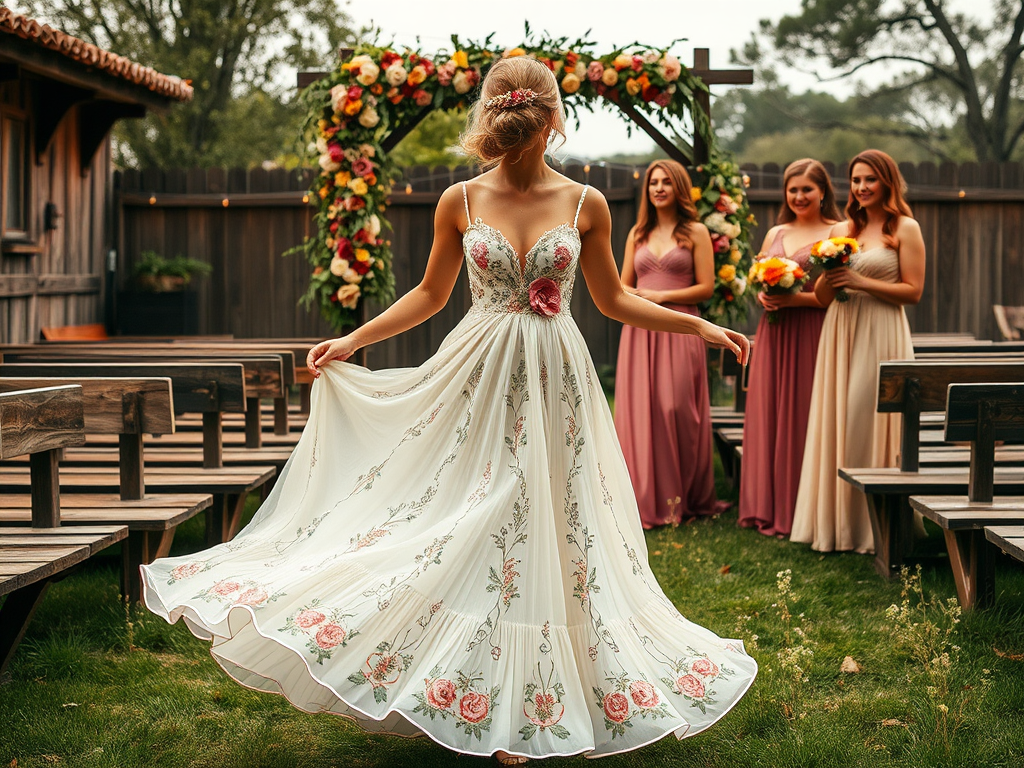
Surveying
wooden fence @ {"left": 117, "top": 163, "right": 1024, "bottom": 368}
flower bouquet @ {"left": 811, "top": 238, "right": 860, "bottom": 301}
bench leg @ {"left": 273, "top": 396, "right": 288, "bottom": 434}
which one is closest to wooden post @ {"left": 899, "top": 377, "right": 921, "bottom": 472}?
flower bouquet @ {"left": 811, "top": 238, "right": 860, "bottom": 301}

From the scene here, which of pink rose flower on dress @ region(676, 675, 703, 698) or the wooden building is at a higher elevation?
the wooden building

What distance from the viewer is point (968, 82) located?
22422 mm

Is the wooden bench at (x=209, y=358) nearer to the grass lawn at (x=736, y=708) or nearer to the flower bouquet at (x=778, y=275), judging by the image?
the grass lawn at (x=736, y=708)

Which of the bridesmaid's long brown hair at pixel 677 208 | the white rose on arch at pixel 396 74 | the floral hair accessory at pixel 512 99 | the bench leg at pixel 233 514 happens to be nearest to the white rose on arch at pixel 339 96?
the white rose on arch at pixel 396 74

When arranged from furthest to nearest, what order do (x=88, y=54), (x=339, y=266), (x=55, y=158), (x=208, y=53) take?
(x=208, y=53) → (x=55, y=158) → (x=88, y=54) → (x=339, y=266)

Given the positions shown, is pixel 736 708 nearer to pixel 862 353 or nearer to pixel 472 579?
pixel 472 579

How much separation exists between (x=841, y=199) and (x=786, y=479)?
7.27 m

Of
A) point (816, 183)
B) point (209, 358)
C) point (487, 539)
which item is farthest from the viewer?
point (209, 358)

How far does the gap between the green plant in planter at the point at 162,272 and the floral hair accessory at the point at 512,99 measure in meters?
9.50

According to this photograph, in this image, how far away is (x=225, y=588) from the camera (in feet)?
10.1

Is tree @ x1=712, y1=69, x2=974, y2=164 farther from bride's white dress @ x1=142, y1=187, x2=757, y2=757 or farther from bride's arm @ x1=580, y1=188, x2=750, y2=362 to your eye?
bride's white dress @ x1=142, y1=187, x2=757, y2=757

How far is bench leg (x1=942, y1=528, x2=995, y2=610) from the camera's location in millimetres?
4633

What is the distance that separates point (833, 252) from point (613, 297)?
2506 millimetres

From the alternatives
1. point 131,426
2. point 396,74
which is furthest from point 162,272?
point 131,426
